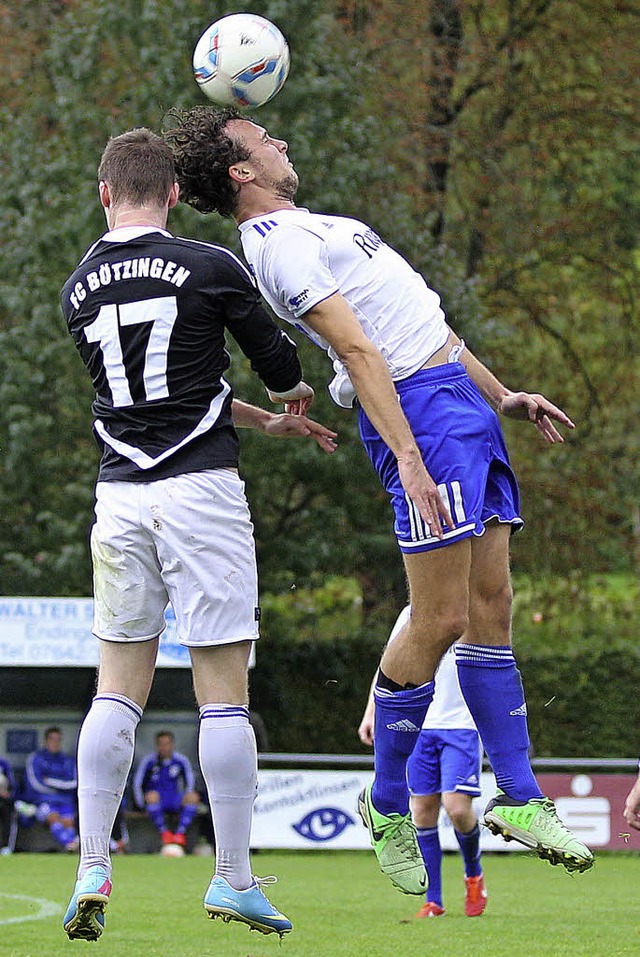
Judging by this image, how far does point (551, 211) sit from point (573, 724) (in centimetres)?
853

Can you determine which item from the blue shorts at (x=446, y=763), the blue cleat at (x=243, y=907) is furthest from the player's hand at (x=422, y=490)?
the blue shorts at (x=446, y=763)

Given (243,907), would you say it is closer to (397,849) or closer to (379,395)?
(397,849)

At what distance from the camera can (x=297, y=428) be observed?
6184mm

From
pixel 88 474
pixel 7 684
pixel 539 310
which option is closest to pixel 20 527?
pixel 88 474

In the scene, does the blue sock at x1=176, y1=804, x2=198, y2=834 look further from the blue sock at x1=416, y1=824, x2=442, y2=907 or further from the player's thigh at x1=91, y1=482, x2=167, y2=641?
the player's thigh at x1=91, y1=482, x2=167, y2=641

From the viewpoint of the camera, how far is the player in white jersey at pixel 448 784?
1109 cm

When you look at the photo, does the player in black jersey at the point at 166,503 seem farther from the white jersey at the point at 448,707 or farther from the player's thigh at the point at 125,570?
the white jersey at the point at 448,707

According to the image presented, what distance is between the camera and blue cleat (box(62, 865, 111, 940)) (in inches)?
206

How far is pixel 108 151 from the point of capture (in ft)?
18.8

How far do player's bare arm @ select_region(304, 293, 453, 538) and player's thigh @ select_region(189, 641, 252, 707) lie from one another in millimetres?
829

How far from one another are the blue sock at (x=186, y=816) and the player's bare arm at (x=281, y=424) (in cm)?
1328

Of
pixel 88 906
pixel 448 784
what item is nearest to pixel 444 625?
pixel 88 906

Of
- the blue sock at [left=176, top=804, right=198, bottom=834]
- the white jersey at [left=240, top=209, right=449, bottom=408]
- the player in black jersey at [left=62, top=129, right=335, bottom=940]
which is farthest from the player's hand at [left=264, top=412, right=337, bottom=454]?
the blue sock at [left=176, top=804, right=198, bottom=834]

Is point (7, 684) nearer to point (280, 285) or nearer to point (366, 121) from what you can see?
point (366, 121)
